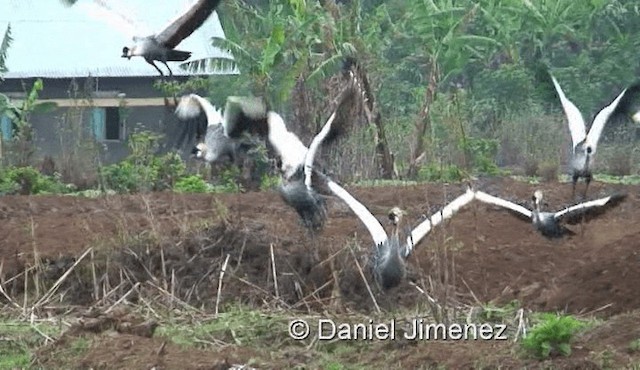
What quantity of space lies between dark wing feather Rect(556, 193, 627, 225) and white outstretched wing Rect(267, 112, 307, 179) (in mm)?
2190

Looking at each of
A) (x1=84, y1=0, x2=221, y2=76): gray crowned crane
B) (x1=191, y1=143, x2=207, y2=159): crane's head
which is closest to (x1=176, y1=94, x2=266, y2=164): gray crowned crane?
(x1=191, y1=143, x2=207, y2=159): crane's head

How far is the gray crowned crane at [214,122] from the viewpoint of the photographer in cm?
1462

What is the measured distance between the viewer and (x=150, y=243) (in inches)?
455

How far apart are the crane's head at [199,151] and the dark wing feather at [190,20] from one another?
21.9 feet

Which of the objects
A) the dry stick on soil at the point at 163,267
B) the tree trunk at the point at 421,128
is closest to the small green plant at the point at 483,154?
the tree trunk at the point at 421,128

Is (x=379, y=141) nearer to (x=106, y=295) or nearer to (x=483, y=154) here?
(x=483, y=154)

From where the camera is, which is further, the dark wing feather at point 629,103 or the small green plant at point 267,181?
the small green plant at point 267,181

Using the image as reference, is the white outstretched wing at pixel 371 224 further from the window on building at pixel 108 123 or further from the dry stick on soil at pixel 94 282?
the window on building at pixel 108 123

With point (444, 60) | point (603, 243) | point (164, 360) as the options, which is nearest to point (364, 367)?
point (164, 360)

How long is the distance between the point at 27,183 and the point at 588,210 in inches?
342

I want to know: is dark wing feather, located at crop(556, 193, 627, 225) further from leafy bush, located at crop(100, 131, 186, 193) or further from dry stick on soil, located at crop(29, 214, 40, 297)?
leafy bush, located at crop(100, 131, 186, 193)

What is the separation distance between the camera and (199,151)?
719 inches

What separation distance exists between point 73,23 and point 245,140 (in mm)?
14329

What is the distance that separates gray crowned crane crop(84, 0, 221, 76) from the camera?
10797 mm
